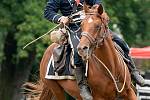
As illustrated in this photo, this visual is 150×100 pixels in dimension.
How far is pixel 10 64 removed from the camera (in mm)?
28375

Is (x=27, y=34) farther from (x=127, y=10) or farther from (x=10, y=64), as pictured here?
(x=127, y=10)

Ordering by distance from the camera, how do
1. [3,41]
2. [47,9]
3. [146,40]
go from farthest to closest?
[146,40]
[3,41]
[47,9]

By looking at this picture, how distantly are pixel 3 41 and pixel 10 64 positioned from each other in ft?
3.39

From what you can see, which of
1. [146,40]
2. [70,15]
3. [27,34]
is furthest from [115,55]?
[146,40]

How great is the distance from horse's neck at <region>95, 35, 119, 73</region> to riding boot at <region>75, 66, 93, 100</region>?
0.45 metres

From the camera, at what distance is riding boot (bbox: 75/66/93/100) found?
1170 cm

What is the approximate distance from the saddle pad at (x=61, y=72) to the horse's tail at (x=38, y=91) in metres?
0.94

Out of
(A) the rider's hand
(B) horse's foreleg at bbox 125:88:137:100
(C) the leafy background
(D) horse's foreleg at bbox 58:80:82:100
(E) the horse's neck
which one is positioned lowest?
(B) horse's foreleg at bbox 125:88:137:100

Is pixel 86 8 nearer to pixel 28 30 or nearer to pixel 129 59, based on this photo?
pixel 129 59

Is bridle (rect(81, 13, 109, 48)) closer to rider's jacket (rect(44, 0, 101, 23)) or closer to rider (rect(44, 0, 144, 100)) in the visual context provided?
rider (rect(44, 0, 144, 100))

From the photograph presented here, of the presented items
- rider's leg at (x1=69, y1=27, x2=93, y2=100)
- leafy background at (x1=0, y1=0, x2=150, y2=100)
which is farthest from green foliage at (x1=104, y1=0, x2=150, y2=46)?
rider's leg at (x1=69, y1=27, x2=93, y2=100)

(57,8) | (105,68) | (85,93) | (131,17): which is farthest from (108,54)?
(131,17)

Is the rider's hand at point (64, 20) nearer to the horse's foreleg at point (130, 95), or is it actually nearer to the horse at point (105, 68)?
the horse at point (105, 68)

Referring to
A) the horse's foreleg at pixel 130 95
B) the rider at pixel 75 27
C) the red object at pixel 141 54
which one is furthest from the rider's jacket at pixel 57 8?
the red object at pixel 141 54
